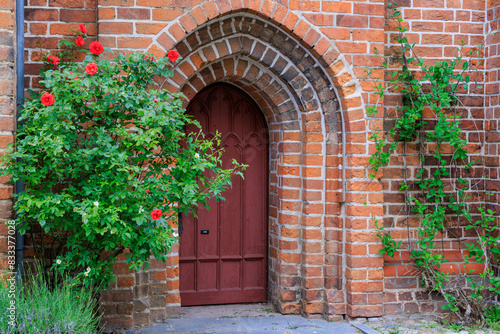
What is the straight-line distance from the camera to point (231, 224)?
17.6ft

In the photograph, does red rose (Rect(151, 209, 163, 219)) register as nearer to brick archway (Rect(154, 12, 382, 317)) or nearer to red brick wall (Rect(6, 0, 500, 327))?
red brick wall (Rect(6, 0, 500, 327))

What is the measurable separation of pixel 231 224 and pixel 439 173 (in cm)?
216

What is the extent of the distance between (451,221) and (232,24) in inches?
115


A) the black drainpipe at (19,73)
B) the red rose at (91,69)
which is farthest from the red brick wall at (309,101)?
the red rose at (91,69)

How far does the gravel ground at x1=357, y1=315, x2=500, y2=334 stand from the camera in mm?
4645

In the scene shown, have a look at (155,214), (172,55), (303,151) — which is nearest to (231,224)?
(303,151)

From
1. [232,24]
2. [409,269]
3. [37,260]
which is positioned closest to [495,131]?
[409,269]

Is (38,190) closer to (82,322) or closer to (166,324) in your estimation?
(82,322)

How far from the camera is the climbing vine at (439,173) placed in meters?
4.83

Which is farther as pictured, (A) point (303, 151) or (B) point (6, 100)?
(A) point (303, 151)

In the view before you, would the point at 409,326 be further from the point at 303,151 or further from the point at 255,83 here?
the point at 255,83

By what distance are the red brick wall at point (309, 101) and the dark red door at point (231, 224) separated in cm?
17

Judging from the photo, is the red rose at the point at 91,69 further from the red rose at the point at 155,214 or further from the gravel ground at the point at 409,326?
the gravel ground at the point at 409,326

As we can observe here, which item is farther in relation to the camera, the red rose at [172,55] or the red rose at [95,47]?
the red rose at [172,55]
